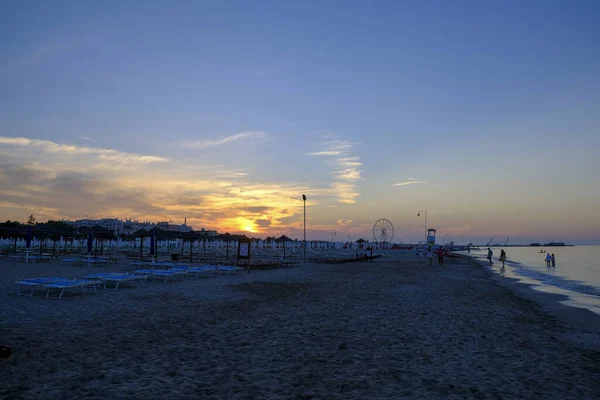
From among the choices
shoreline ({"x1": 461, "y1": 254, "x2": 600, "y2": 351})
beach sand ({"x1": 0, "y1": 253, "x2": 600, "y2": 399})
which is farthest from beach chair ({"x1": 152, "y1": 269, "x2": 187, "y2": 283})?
shoreline ({"x1": 461, "y1": 254, "x2": 600, "y2": 351})

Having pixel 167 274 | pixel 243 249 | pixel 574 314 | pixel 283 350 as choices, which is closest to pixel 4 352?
pixel 283 350

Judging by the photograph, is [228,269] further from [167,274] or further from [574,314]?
[574,314]

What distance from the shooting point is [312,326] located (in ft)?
33.4

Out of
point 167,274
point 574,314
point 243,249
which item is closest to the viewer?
point 574,314

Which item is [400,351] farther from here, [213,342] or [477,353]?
[213,342]

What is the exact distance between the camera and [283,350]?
7.92 metres

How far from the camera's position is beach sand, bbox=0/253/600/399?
5871 millimetres

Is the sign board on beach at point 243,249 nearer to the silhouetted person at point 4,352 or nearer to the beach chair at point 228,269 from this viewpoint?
the beach chair at point 228,269

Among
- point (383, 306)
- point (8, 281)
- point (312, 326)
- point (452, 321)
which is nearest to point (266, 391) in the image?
point (312, 326)

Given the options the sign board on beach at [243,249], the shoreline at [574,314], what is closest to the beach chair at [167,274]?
the sign board on beach at [243,249]

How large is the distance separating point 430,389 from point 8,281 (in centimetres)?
1823

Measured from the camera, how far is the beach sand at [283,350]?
5.87 meters

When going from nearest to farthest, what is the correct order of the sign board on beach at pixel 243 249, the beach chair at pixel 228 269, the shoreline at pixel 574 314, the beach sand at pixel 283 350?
the beach sand at pixel 283 350, the shoreline at pixel 574 314, the beach chair at pixel 228 269, the sign board on beach at pixel 243 249

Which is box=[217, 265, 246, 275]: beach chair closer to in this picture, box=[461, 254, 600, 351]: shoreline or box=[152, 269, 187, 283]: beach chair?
box=[152, 269, 187, 283]: beach chair
